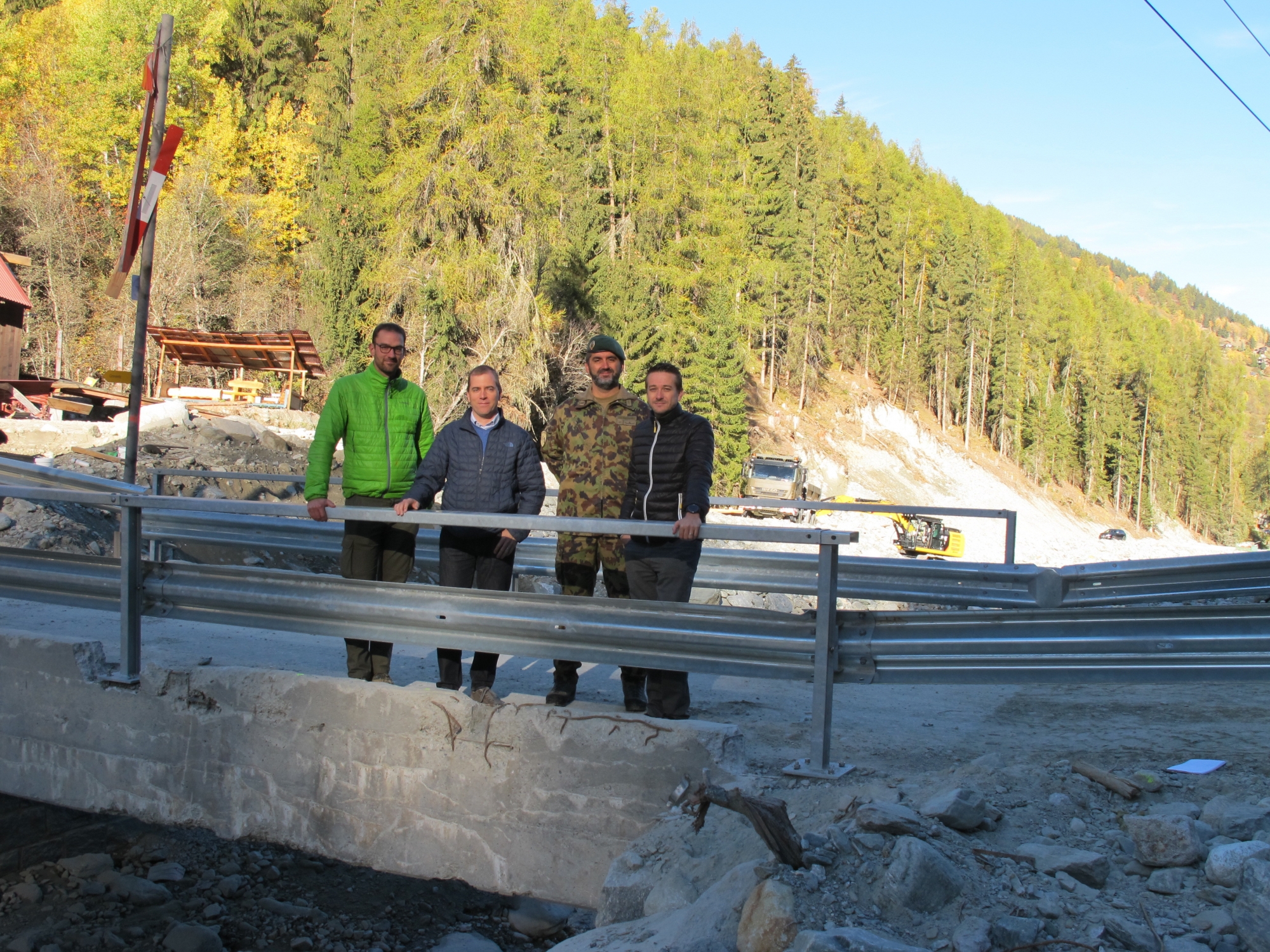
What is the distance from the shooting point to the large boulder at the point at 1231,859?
2670mm

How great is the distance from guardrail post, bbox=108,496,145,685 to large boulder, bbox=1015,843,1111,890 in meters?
3.81

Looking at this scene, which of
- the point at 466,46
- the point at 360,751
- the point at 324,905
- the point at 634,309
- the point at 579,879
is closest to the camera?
the point at 579,879

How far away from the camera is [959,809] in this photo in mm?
3150

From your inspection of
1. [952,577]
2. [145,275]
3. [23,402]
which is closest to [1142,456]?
[23,402]

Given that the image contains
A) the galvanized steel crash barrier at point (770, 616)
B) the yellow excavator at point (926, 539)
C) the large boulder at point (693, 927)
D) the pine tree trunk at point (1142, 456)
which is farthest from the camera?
the pine tree trunk at point (1142, 456)

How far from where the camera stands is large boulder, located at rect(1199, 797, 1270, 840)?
2944 millimetres

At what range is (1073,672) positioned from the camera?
3.53 m

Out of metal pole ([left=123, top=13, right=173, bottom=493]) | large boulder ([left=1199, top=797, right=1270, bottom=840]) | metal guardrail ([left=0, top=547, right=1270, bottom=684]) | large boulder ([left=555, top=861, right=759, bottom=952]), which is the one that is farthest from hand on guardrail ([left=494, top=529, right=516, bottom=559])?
metal pole ([left=123, top=13, right=173, bottom=493])

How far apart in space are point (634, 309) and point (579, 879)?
36378 mm

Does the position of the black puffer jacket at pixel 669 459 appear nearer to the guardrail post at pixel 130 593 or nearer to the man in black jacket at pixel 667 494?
the man in black jacket at pixel 667 494

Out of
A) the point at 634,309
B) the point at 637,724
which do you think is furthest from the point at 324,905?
the point at 634,309

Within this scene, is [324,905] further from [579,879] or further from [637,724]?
[637,724]

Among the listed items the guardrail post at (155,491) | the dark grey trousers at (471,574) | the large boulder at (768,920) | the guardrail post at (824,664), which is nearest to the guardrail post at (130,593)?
the dark grey trousers at (471,574)

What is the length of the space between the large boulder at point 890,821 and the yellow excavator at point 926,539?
954 inches
